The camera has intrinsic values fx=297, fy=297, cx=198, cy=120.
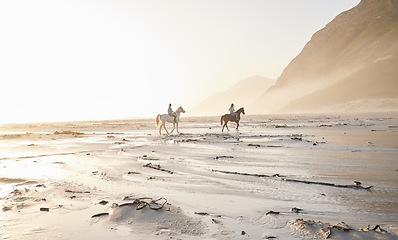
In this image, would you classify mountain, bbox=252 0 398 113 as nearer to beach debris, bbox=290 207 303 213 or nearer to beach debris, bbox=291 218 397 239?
beach debris, bbox=290 207 303 213

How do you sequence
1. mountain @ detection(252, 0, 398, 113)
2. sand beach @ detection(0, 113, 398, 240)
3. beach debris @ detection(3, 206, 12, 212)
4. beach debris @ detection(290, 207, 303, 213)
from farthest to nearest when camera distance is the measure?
mountain @ detection(252, 0, 398, 113)
beach debris @ detection(3, 206, 12, 212)
beach debris @ detection(290, 207, 303, 213)
sand beach @ detection(0, 113, 398, 240)

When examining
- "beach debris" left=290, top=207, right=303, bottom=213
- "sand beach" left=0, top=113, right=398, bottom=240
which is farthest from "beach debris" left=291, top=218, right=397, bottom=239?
"beach debris" left=290, top=207, right=303, bottom=213

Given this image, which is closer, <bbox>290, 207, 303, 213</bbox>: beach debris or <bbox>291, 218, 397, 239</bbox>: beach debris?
<bbox>291, 218, 397, 239</bbox>: beach debris

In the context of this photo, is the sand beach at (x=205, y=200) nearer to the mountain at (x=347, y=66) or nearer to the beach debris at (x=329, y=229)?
the beach debris at (x=329, y=229)

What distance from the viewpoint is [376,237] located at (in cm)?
408

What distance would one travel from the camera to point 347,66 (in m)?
118

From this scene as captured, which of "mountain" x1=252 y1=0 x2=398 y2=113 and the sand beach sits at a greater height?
"mountain" x1=252 y1=0 x2=398 y2=113

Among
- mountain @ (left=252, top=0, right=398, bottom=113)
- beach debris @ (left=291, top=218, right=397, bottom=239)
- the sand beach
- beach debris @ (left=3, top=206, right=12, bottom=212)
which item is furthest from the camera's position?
mountain @ (left=252, top=0, right=398, bottom=113)

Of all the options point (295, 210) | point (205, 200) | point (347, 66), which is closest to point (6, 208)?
point (205, 200)

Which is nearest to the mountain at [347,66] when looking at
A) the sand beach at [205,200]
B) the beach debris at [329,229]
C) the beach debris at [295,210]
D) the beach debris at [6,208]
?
the sand beach at [205,200]

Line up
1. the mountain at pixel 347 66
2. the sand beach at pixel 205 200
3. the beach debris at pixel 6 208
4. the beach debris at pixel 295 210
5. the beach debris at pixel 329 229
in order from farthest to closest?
the mountain at pixel 347 66 → the beach debris at pixel 6 208 → the beach debris at pixel 295 210 → the sand beach at pixel 205 200 → the beach debris at pixel 329 229

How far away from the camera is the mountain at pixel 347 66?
98.5 m

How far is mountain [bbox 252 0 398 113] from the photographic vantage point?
323 feet

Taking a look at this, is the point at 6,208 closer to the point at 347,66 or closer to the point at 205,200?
the point at 205,200
